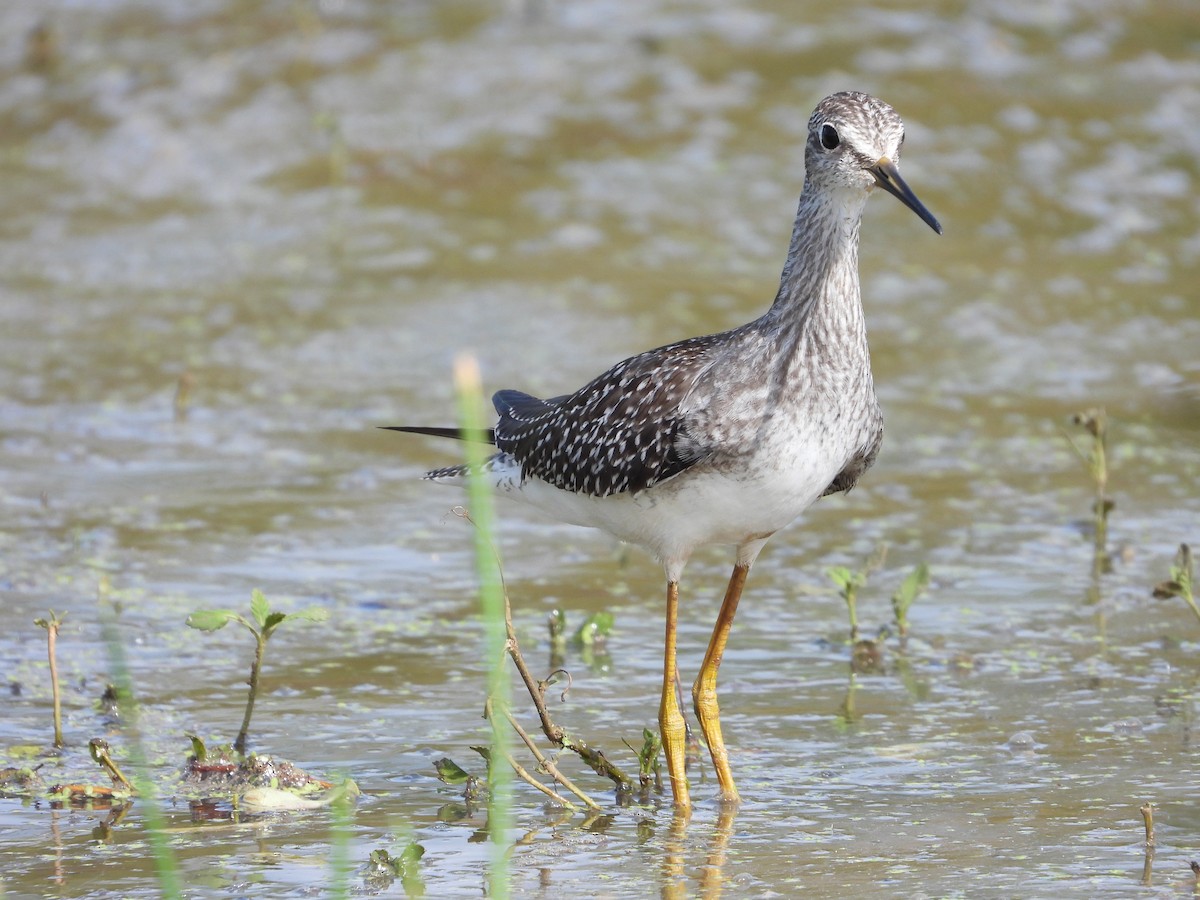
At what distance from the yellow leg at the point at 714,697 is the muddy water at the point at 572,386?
117 millimetres

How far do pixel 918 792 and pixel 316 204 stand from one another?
785 cm

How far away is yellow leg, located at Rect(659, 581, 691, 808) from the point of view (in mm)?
5395

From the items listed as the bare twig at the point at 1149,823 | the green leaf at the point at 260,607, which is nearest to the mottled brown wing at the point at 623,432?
the green leaf at the point at 260,607

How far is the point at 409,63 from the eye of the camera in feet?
43.9

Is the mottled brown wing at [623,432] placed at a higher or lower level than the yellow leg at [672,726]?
higher

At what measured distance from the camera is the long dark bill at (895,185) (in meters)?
5.24

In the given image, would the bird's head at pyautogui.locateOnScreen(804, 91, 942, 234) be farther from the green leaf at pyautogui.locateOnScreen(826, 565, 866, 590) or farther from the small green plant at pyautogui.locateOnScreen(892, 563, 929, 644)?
the small green plant at pyautogui.locateOnScreen(892, 563, 929, 644)

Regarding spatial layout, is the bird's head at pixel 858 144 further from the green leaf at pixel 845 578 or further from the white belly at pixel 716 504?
the green leaf at pixel 845 578

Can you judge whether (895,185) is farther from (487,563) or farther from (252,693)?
(487,563)

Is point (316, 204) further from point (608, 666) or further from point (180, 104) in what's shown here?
point (608, 666)

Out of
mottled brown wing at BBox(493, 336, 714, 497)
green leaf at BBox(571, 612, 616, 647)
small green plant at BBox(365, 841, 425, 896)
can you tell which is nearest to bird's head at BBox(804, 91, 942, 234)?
mottled brown wing at BBox(493, 336, 714, 497)

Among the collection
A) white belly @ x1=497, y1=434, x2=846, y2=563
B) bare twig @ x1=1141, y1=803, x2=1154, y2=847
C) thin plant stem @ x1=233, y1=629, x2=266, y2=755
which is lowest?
bare twig @ x1=1141, y1=803, x2=1154, y2=847

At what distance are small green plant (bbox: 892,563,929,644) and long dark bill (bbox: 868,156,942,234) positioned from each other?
1.74 m

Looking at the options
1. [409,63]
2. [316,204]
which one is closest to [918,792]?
[316,204]
